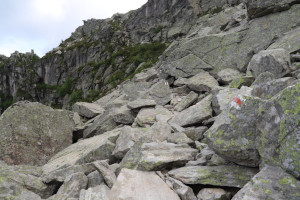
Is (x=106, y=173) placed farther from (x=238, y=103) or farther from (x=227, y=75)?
(x=227, y=75)

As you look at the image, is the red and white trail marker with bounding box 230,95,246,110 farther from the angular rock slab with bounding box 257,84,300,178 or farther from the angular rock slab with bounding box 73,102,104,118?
the angular rock slab with bounding box 73,102,104,118

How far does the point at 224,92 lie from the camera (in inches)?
386

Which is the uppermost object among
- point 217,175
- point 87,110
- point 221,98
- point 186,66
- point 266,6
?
point 266,6

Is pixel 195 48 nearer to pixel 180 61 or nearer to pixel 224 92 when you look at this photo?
pixel 180 61

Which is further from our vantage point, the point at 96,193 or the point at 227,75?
the point at 227,75

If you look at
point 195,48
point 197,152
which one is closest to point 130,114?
point 197,152

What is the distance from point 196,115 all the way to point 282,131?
5.55 meters

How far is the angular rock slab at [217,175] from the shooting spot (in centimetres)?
497

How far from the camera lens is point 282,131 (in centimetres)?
413

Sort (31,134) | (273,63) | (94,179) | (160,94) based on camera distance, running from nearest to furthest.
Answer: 1. (94,179)
2. (273,63)
3. (31,134)
4. (160,94)

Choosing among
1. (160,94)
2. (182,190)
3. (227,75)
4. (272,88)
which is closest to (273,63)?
(227,75)

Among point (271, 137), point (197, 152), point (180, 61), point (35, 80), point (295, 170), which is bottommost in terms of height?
point (197, 152)

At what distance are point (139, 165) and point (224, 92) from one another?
597 cm

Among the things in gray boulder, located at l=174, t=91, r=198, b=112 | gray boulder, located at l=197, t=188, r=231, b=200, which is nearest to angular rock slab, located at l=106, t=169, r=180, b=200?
gray boulder, located at l=197, t=188, r=231, b=200
